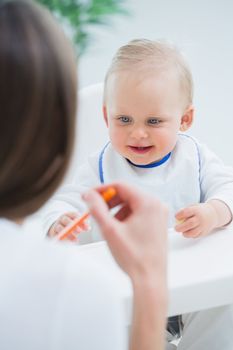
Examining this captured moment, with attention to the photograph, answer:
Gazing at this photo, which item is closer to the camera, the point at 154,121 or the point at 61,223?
the point at 61,223

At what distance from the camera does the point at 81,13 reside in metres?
1.77

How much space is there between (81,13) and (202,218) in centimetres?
106

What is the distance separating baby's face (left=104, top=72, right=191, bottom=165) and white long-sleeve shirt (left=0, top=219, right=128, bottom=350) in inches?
23.7

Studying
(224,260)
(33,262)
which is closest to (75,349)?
(33,262)

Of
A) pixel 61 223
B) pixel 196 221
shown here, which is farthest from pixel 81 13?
pixel 196 221

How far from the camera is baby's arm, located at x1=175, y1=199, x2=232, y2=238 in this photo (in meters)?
0.88

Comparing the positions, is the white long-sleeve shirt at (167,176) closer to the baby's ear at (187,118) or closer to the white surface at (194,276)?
the baby's ear at (187,118)

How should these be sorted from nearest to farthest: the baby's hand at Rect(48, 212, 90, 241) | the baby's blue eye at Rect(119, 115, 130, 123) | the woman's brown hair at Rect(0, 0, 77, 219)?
1. the woman's brown hair at Rect(0, 0, 77, 219)
2. the baby's hand at Rect(48, 212, 90, 241)
3. the baby's blue eye at Rect(119, 115, 130, 123)

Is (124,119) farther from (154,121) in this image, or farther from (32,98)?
(32,98)

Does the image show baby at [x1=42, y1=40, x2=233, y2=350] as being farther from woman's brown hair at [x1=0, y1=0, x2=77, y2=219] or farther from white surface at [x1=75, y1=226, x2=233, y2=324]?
woman's brown hair at [x1=0, y1=0, x2=77, y2=219]

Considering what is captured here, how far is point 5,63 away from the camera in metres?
0.43

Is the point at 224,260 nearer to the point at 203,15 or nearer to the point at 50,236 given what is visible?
the point at 50,236

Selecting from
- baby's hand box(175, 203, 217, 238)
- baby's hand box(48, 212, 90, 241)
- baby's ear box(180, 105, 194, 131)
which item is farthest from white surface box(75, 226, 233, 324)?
baby's ear box(180, 105, 194, 131)

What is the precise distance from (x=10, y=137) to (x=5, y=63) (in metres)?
0.05
